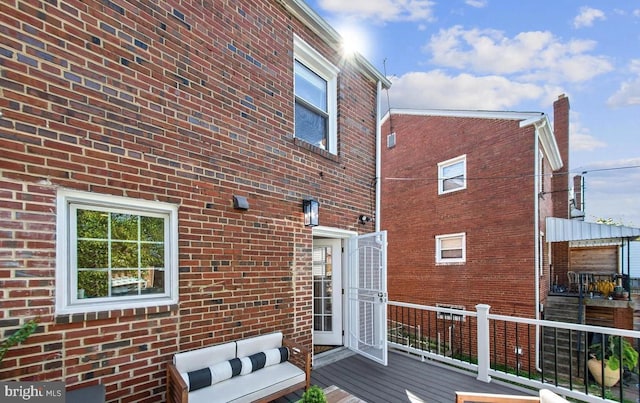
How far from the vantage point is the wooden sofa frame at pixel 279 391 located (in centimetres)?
234

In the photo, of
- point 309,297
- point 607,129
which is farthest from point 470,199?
point 309,297

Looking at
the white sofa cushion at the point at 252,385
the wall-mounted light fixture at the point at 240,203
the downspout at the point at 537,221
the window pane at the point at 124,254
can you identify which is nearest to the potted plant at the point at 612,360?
the downspout at the point at 537,221

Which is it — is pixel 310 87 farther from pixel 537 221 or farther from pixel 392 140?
pixel 392 140

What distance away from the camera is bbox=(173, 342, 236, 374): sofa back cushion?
2688 millimetres

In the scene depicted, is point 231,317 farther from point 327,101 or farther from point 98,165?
point 327,101

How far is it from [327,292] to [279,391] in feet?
7.83

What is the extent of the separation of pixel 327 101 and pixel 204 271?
3.32m

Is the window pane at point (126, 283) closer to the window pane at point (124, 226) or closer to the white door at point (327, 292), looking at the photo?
the window pane at point (124, 226)

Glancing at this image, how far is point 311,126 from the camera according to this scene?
183 inches

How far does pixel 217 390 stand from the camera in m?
2.73

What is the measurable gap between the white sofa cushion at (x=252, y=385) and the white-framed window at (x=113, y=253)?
2.92 ft

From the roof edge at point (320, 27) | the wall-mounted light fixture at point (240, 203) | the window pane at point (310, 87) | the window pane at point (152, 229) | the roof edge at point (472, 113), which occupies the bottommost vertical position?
the window pane at point (152, 229)

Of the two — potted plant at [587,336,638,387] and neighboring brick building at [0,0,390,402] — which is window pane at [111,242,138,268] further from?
potted plant at [587,336,638,387]

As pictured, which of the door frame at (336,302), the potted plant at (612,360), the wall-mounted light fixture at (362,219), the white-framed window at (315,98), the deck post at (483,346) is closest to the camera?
the deck post at (483,346)
